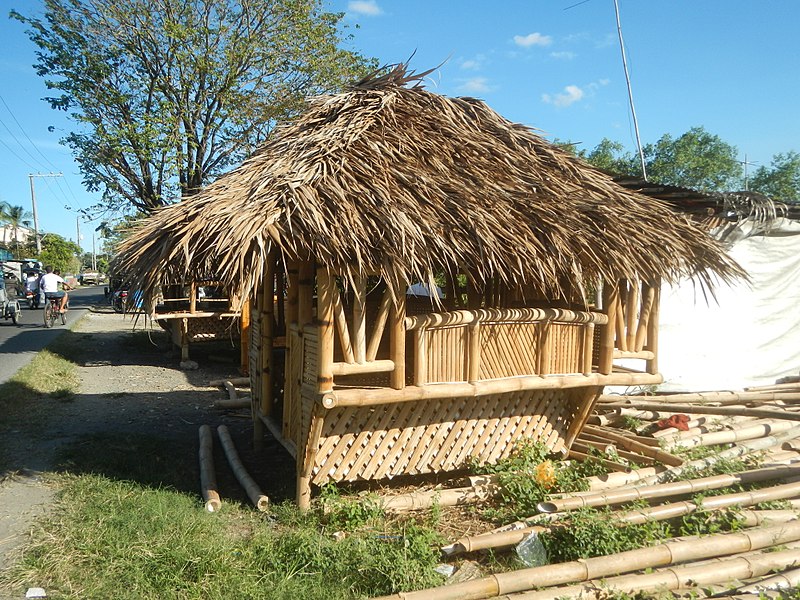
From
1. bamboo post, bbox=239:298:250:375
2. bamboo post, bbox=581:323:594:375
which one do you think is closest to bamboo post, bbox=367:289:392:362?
bamboo post, bbox=581:323:594:375

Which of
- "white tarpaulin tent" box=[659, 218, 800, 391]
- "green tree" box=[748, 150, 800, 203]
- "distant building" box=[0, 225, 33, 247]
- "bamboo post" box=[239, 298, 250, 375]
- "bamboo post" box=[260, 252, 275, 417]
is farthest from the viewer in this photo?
"distant building" box=[0, 225, 33, 247]

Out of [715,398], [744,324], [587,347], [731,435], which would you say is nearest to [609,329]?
[587,347]

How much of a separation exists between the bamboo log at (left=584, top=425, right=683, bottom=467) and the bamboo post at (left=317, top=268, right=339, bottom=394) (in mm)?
3604

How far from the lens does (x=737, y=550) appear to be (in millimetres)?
4219

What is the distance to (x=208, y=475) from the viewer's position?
223 inches

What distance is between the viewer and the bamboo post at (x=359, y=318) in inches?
182

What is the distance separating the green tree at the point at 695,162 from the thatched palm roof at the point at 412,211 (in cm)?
2980

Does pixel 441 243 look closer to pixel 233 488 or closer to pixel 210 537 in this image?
pixel 210 537

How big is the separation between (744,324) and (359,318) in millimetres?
8242

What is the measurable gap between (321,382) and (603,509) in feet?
8.48

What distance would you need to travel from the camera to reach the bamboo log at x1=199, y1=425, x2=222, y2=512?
5.08 metres

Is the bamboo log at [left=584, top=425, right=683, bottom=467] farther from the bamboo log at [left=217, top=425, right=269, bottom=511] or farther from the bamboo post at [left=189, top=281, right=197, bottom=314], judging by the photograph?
the bamboo post at [left=189, top=281, right=197, bottom=314]

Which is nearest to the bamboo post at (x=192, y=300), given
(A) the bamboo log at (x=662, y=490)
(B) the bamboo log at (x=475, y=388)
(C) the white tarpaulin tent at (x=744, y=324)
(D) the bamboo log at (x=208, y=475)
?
(D) the bamboo log at (x=208, y=475)

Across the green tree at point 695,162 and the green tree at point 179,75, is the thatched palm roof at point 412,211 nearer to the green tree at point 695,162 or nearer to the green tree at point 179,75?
the green tree at point 179,75
